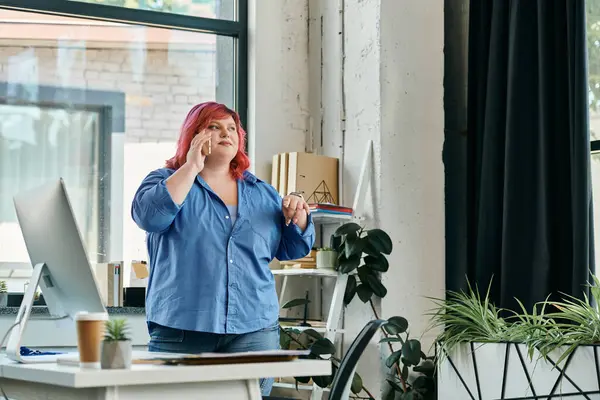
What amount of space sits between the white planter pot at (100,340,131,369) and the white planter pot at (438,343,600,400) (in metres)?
1.86

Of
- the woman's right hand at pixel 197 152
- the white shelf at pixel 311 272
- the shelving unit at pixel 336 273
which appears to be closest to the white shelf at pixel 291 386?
the shelving unit at pixel 336 273

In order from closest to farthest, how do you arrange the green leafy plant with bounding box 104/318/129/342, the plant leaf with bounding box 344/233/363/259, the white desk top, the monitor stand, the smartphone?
the white desk top < the green leafy plant with bounding box 104/318/129/342 < the monitor stand < the smartphone < the plant leaf with bounding box 344/233/363/259

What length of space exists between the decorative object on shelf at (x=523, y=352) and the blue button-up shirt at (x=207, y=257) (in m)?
0.97

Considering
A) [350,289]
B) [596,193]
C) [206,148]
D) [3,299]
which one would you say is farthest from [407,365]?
[3,299]

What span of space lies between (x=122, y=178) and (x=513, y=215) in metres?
1.99

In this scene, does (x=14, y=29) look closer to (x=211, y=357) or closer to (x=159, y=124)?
(x=159, y=124)

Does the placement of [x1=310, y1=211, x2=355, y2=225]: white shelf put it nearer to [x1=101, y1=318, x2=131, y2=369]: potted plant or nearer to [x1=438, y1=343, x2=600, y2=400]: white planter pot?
[x1=438, y1=343, x2=600, y2=400]: white planter pot

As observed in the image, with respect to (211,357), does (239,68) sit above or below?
above

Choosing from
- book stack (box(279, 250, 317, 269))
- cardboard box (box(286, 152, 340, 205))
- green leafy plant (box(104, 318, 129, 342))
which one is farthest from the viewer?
cardboard box (box(286, 152, 340, 205))

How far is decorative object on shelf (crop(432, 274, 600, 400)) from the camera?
3.11 meters

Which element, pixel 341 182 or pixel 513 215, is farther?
pixel 341 182

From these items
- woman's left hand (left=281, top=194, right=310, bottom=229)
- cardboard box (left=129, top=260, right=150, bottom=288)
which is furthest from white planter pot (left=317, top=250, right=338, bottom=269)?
woman's left hand (left=281, top=194, right=310, bottom=229)

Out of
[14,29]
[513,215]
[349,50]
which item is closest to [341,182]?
[349,50]

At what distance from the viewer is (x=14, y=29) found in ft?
14.7
